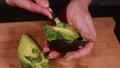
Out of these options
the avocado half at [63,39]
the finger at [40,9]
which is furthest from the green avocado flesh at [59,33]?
the finger at [40,9]

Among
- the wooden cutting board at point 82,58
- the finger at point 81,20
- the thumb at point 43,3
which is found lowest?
the wooden cutting board at point 82,58

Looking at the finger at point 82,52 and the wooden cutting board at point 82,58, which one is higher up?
the finger at point 82,52

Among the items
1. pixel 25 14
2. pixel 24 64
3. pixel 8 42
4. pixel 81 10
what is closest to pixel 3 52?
pixel 8 42

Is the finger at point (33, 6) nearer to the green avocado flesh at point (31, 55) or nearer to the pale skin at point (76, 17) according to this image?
the pale skin at point (76, 17)

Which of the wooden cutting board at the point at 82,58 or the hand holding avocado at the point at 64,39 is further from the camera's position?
the wooden cutting board at the point at 82,58

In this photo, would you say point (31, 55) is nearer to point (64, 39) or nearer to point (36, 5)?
point (64, 39)

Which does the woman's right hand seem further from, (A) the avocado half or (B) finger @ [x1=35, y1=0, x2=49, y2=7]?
(A) the avocado half

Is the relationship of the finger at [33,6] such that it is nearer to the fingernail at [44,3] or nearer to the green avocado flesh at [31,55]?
the fingernail at [44,3]

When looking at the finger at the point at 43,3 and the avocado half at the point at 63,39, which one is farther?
the finger at the point at 43,3
